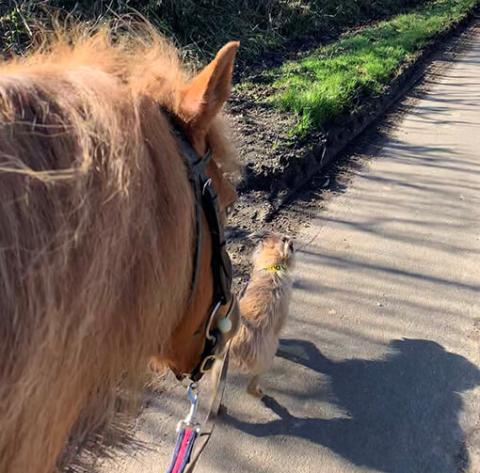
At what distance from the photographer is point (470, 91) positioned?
28.0 feet

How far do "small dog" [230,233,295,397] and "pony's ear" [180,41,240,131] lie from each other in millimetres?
1775

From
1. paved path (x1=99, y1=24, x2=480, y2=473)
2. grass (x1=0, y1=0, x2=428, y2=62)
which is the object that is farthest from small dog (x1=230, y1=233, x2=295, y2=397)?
grass (x1=0, y1=0, x2=428, y2=62)

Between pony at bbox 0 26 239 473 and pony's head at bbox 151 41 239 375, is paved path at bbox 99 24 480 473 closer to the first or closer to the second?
pony's head at bbox 151 41 239 375

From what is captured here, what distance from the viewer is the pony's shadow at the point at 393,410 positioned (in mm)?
2711

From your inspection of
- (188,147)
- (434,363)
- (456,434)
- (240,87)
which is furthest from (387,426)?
(240,87)

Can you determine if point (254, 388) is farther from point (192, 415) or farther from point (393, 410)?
point (192, 415)

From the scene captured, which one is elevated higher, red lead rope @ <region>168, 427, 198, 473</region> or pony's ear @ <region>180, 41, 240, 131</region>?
pony's ear @ <region>180, 41, 240, 131</region>

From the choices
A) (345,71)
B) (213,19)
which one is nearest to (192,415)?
(345,71)

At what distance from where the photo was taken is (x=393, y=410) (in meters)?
2.96

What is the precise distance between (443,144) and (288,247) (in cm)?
386

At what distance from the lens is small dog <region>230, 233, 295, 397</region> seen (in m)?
2.88

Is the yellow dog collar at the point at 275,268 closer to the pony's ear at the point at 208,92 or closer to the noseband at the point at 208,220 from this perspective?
the noseband at the point at 208,220

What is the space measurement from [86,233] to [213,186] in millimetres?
485

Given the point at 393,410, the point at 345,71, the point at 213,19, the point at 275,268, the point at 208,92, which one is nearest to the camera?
the point at 208,92
